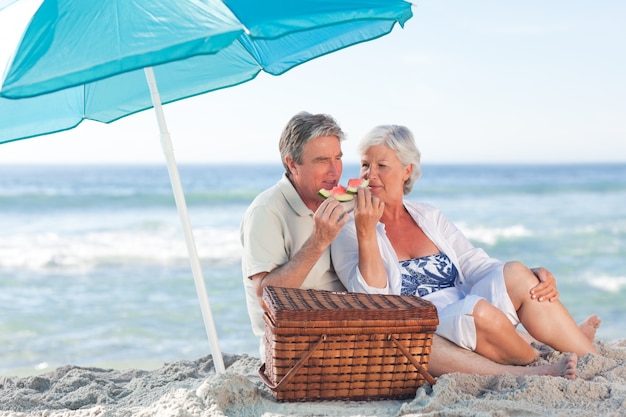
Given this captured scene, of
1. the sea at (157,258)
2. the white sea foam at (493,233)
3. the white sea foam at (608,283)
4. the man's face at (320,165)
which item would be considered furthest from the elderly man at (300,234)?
the white sea foam at (493,233)

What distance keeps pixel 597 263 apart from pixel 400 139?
31.9 feet

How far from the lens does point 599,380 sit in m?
4.11

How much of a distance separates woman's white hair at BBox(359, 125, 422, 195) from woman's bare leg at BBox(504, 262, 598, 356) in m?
0.93

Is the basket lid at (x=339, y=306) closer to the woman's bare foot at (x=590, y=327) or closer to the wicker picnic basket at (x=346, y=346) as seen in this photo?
the wicker picnic basket at (x=346, y=346)

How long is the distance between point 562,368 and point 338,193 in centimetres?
159

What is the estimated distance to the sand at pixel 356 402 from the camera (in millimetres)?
3553

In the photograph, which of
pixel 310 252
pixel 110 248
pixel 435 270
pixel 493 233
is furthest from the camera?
pixel 493 233

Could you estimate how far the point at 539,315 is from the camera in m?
4.38

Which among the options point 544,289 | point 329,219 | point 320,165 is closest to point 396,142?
point 320,165

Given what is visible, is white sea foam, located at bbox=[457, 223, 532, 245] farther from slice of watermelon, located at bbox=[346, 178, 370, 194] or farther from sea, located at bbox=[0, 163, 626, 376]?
slice of watermelon, located at bbox=[346, 178, 370, 194]

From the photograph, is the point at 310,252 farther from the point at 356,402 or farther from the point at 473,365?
the point at 473,365

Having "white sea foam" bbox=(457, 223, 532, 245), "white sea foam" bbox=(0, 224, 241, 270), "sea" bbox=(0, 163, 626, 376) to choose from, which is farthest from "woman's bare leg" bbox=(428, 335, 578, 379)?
"white sea foam" bbox=(457, 223, 532, 245)

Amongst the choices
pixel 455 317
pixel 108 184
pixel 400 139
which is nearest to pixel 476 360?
pixel 455 317

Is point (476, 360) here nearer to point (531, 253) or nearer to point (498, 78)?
point (531, 253)
